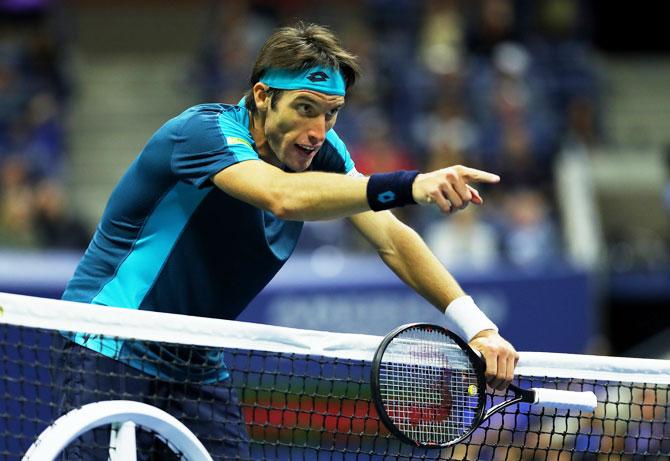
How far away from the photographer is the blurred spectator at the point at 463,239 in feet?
35.1

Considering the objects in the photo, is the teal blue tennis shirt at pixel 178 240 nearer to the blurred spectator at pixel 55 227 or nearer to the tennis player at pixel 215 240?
the tennis player at pixel 215 240

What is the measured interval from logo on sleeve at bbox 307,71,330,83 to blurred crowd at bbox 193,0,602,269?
20.4 ft

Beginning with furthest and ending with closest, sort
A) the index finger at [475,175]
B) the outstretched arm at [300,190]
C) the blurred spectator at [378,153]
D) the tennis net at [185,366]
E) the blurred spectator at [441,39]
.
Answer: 1. the blurred spectator at [441,39]
2. the blurred spectator at [378,153]
3. the tennis net at [185,366]
4. the outstretched arm at [300,190]
5. the index finger at [475,175]

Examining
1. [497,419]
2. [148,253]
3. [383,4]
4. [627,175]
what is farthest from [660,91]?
[148,253]

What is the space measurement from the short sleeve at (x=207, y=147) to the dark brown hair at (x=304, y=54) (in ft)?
0.74

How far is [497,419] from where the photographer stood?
8281 millimetres

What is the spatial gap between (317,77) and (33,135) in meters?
9.30

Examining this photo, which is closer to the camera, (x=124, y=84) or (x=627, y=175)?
(x=627, y=175)

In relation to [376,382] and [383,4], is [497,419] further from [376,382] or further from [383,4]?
[383,4]

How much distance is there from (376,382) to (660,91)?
12018 mm

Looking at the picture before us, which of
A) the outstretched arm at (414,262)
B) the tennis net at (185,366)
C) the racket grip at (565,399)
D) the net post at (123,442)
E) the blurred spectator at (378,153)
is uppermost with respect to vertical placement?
the blurred spectator at (378,153)

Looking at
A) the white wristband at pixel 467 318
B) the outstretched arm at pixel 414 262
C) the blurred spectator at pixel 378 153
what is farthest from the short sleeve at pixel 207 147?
the blurred spectator at pixel 378 153

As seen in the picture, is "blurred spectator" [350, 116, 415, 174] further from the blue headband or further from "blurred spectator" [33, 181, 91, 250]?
the blue headband

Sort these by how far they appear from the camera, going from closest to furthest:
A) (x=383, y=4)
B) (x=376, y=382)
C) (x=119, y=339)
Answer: (x=376, y=382) → (x=119, y=339) → (x=383, y=4)
